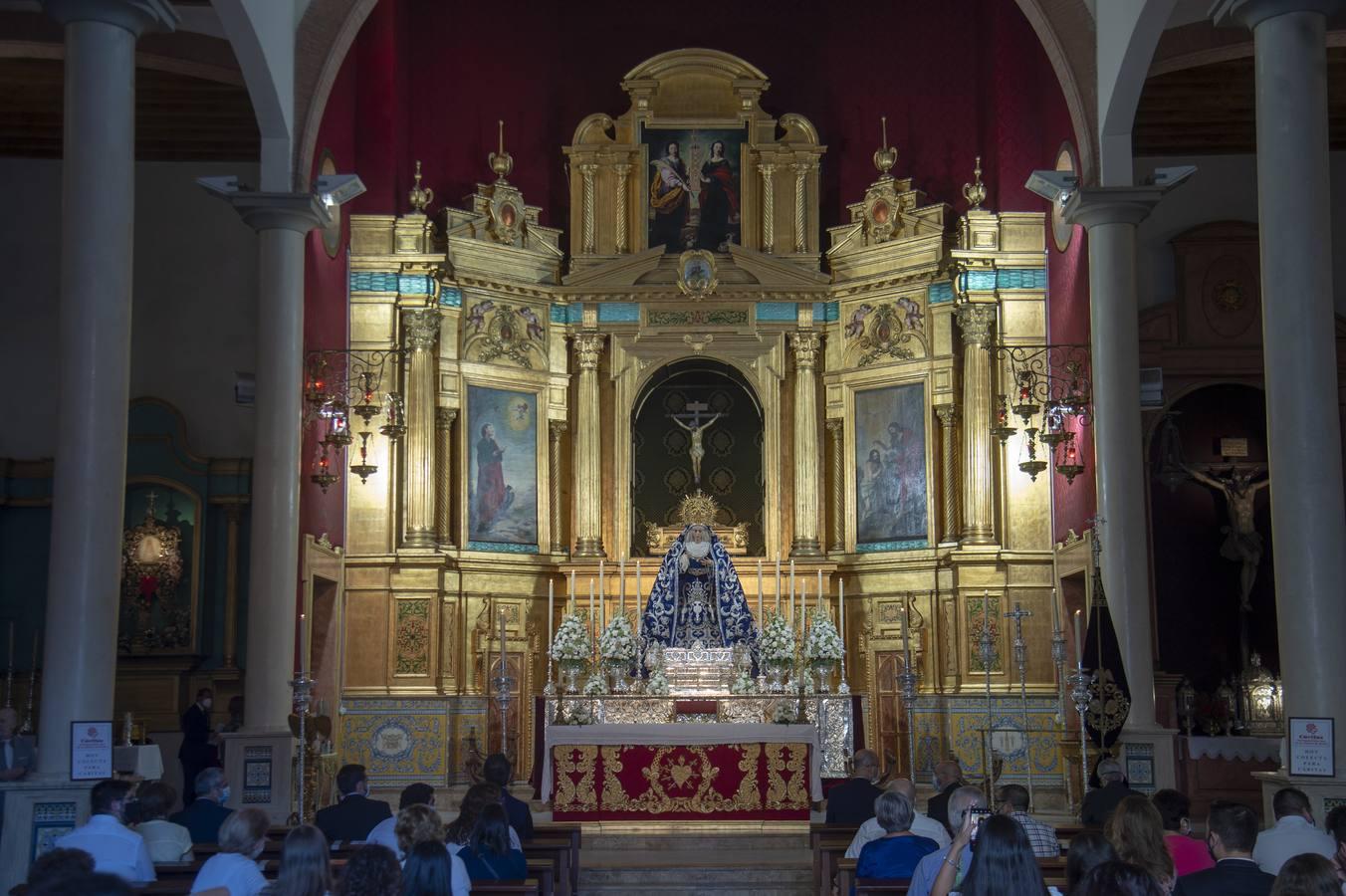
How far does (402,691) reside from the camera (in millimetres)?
18125

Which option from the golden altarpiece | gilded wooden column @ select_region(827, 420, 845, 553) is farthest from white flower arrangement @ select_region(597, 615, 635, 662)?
gilded wooden column @ select_region(827, 420, 845, 553)

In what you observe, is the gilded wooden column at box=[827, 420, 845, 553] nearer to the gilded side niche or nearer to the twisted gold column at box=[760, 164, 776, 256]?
the twisted gold column at box=[760, 164, 776, 256]

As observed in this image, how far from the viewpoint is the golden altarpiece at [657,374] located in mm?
18344

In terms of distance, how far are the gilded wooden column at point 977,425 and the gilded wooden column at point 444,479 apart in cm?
579

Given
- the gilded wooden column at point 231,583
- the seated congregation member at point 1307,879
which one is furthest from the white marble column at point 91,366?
the gilded wooden column at point 231,583

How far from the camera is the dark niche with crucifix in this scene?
20172mm

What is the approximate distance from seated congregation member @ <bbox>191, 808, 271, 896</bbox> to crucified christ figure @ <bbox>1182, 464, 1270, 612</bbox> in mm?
14146

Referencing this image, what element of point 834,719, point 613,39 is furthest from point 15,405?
point 834,719

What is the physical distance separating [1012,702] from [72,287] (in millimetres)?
11223

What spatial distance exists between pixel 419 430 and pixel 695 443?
3.40 metres

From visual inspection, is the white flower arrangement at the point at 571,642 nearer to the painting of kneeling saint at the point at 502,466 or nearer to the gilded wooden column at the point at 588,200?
the painting of kneeling saint at the point at 502,466

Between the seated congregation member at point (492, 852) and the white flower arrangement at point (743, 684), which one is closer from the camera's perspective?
the seated congregation member at point (492, 852)

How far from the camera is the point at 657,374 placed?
20.3 metres

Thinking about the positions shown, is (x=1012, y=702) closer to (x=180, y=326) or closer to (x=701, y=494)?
(x=701, y=494)
